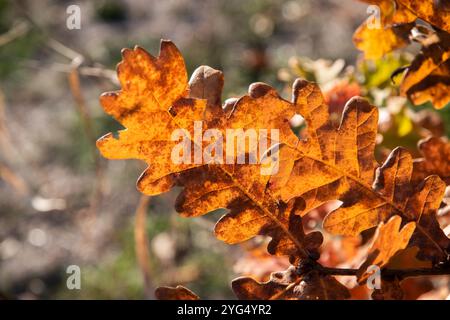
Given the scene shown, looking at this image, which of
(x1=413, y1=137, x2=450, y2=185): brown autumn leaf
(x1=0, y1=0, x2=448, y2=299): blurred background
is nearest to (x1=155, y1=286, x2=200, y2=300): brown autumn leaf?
(x1=413, y1=137, x2=450, y2=185): brown autumn leaf

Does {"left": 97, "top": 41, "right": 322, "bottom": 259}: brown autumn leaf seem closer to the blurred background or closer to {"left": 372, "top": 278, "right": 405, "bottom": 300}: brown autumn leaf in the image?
{"left": 372, "top": 278, "right": 405, "bottom": 300}: brown autumn leaf

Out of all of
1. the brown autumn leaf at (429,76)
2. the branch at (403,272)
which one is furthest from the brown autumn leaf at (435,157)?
the branch at (403,272)

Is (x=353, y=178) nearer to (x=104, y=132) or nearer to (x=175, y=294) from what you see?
(x=175, y=294)

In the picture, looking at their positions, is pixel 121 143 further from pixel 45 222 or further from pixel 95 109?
pixel 95 109

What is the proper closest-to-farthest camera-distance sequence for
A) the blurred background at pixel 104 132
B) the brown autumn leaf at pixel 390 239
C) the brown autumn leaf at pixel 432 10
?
the brown autumn leaf at pixel 390 239, the brown autumn leaf at pixel 432 10, the blurred background at pixel 104 132

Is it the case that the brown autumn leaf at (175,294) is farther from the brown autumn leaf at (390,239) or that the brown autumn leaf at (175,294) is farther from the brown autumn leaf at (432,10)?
the brown autumn leaf at (432,10)
